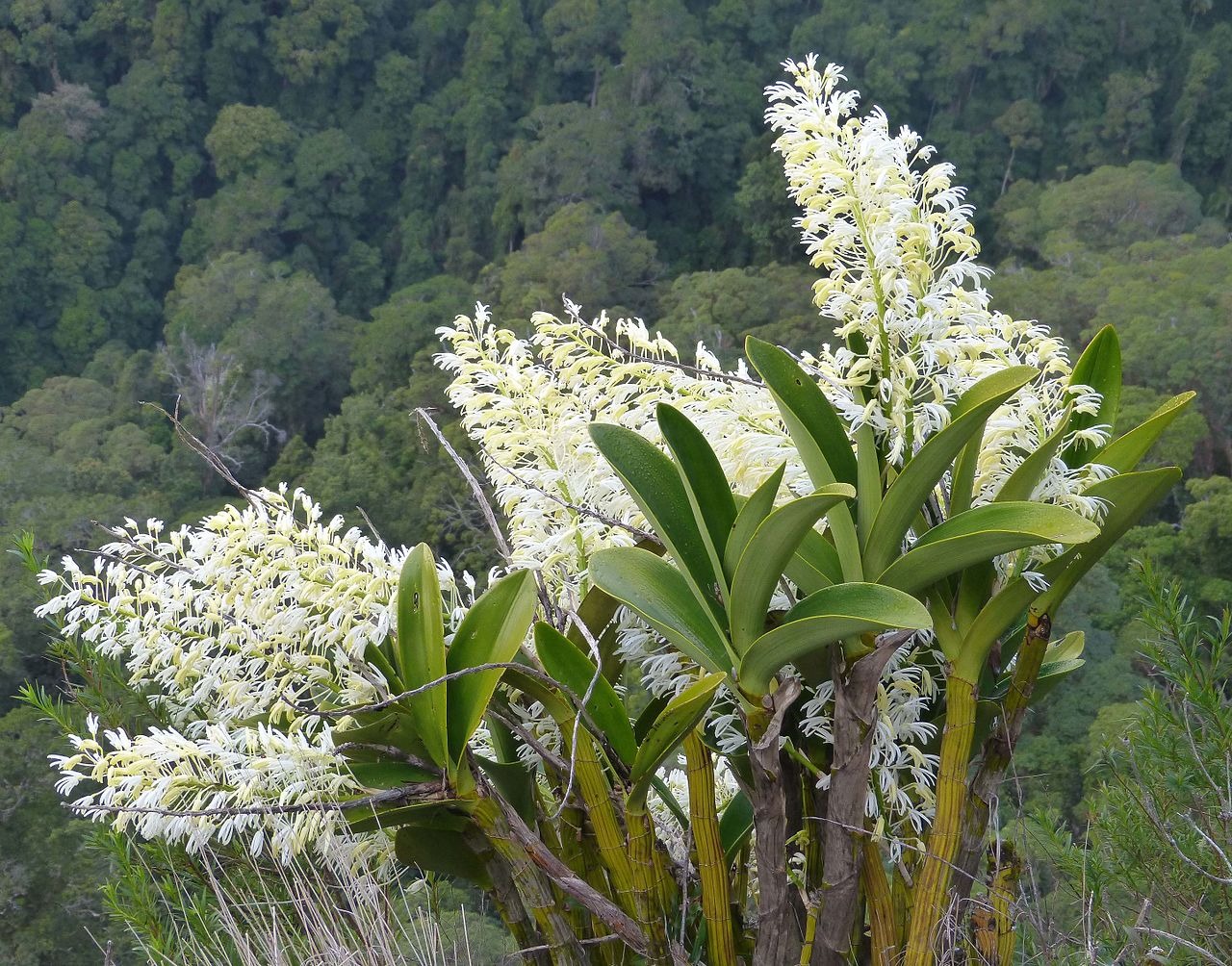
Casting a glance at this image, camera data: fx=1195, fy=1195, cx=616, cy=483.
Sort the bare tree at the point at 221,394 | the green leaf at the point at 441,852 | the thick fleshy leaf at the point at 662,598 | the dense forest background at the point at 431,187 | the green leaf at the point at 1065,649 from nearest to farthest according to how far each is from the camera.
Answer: the thick fleshy leaf at the point at 662,598 → the green leaf at the point at 441,852 → the green leaf at the point at 1065,649 → the dense forest background at the point at 431,187 → the bare tree at the point at 221,394

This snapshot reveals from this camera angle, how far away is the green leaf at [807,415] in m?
0.92

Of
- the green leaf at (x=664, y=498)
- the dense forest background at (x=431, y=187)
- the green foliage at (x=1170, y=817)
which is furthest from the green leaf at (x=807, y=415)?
the dense forest background at (x=431, y=187)

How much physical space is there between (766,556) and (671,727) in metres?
0.16

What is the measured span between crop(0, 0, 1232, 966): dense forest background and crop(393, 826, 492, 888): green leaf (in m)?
14.0

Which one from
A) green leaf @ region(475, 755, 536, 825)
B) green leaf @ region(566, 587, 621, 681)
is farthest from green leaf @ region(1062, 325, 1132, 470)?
green leaf @ region(475, 755, 536, 825)

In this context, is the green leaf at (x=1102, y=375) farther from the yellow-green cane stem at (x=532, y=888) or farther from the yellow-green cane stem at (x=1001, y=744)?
the yellow-green cane stem at (x=532, y=888)

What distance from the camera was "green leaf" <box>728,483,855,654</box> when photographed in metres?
0.81

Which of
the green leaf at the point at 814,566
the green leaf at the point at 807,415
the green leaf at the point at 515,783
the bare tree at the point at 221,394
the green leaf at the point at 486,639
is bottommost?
the bare tree at the point at 221,394

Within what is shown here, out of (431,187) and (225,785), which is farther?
(431,187)

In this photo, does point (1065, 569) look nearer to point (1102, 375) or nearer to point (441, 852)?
point (1102, 375)

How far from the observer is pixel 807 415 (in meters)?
0.93

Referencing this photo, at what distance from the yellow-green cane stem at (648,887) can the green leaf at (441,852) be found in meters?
0.14

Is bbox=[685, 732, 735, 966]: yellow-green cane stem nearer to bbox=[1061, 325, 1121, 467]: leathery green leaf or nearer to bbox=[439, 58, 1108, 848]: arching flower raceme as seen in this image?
bbox=[439, 58, 1108, 848]: arching flower raceme

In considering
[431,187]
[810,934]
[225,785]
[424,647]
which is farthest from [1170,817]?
[431,187]
